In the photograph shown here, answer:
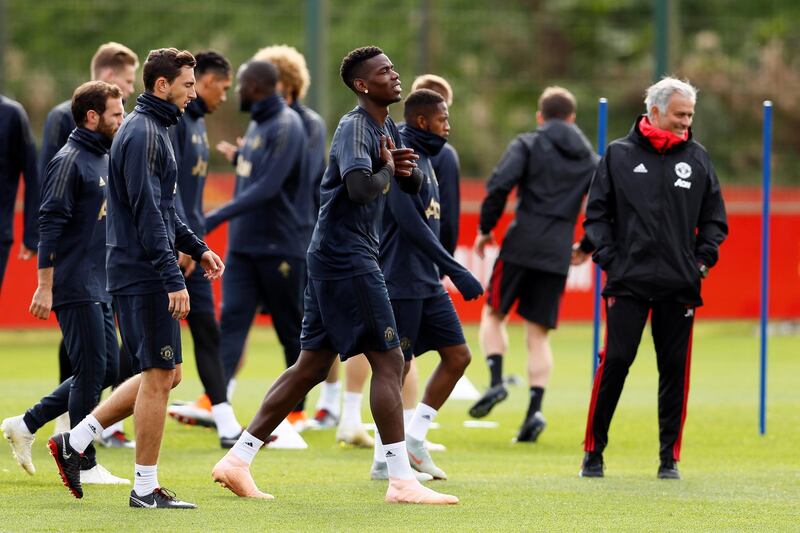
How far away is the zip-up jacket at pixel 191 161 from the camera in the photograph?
9.77m

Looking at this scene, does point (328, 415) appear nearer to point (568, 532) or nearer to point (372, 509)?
point (372, 509)

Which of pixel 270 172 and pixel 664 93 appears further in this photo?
pixel 270 172

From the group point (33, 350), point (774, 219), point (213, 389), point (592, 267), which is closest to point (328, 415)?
point (213, 389)

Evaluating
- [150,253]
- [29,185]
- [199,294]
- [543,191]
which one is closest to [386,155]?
[150,253]

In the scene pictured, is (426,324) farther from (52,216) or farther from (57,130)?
(57,130)

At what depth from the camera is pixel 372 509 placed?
7.36 metres

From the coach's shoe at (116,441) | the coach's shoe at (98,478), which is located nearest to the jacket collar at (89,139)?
the coach's shoe at (98,478)

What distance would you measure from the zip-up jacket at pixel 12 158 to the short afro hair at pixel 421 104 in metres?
2.58

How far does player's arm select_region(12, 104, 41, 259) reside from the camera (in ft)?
31.7

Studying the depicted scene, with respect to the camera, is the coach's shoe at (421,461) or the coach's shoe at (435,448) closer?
the coach's shoe at (421,461)

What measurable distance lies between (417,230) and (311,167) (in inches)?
118

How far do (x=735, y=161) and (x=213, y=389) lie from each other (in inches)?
600

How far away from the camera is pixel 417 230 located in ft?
26.9

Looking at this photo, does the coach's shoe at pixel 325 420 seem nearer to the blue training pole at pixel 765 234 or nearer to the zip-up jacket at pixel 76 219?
the blue training pole at pixel 765 234
